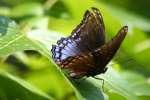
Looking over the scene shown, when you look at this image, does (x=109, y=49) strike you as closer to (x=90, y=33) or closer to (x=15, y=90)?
(x=90, y=33)

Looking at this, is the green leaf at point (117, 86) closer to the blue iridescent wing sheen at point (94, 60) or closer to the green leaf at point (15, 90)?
the blue iridescent wing sheen at point (94, 60)

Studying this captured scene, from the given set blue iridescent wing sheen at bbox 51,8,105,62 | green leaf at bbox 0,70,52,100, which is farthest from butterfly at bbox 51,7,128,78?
green leaf at bbox 0,70,52,100

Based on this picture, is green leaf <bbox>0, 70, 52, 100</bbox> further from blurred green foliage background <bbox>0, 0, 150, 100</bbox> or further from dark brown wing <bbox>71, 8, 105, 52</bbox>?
dark brown wing <bbox>71, 8, 105, 52</bbox>

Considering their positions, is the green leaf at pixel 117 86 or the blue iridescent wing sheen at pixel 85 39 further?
the blue iridescent wing sheen at pixel 85 39

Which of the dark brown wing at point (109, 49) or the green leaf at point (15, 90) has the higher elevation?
the dark brown wing at point (109, 49)

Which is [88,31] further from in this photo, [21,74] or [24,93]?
[21,74]

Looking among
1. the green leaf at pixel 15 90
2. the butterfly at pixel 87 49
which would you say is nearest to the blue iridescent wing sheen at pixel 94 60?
the butterfly at pixel 87 49

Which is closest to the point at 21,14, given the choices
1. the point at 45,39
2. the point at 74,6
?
→ the point at 74,6
